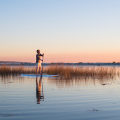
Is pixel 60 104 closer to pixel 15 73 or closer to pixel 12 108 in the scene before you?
pixel 12 108

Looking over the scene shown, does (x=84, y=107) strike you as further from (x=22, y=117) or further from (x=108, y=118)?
(x=22, y=117)

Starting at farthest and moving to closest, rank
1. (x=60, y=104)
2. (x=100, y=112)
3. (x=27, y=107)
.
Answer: (x=60, y=104) → (x=27, y=107) → (x=100, y=112)

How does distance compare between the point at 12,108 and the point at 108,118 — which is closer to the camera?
the point at 108,118

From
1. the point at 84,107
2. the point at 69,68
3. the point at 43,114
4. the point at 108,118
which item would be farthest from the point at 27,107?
the point at 69,68

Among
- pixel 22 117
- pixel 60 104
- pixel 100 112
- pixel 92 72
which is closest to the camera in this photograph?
pixel 22 117

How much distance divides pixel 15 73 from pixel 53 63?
3.60m

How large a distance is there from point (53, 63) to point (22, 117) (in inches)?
717

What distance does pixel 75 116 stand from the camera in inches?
266

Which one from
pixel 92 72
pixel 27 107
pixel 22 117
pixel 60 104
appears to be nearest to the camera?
pixel 22 117

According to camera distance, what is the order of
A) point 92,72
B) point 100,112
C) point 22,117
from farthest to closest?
1. point 92,72
2. point 100,112
3. point 22,117

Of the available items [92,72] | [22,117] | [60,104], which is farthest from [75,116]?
[92,72]

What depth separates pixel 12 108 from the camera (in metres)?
7.70

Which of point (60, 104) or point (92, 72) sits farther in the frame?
point (92, 72)

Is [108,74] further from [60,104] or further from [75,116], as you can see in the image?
A: [75,116]
